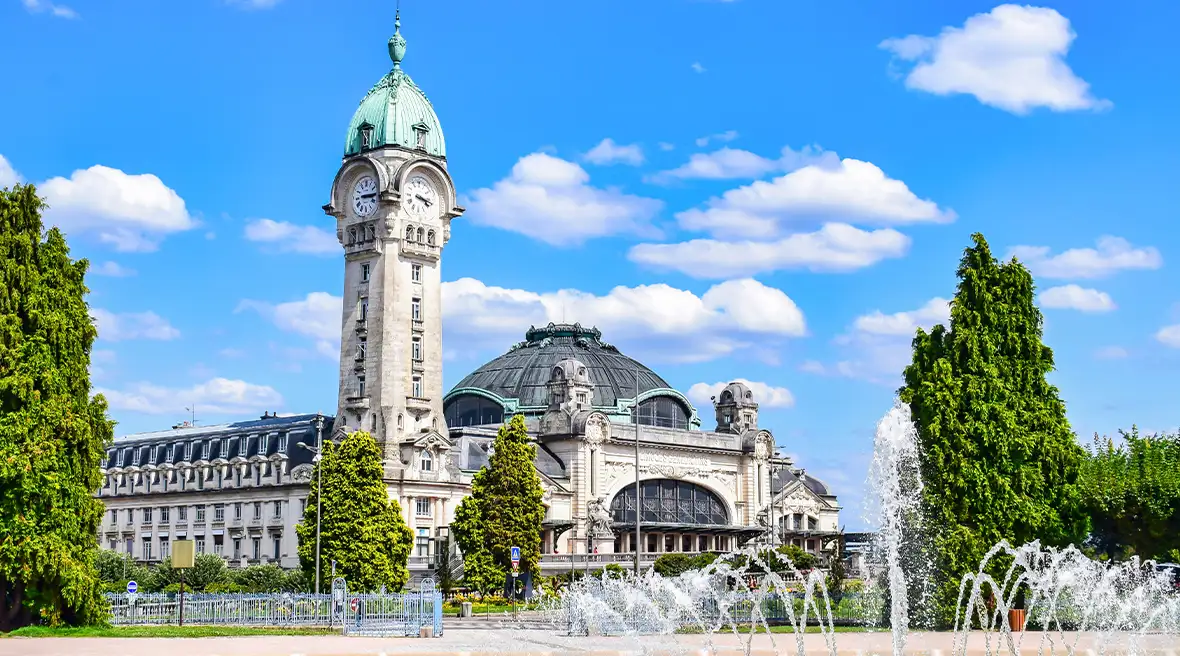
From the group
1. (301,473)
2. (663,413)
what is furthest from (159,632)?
(663,413)

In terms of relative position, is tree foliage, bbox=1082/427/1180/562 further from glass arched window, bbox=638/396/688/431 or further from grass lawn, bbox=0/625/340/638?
glass arched window, bbox=638/396/688/431

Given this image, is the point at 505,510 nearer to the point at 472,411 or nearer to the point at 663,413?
the point at 472,411

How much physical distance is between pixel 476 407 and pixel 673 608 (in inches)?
2791

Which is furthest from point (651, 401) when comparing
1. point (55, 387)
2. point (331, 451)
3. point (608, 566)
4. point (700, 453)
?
point (55, 387)

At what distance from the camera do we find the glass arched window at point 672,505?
371ft

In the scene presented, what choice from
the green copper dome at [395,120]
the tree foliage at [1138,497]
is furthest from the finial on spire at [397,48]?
the tree foliage at [1138,497]

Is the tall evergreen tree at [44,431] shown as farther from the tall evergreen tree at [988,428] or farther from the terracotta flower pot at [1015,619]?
the terracotta flower pot at [1015,619]

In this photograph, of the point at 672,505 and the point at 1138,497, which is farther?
the point at 672,505

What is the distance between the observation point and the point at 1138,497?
5100 centimetres

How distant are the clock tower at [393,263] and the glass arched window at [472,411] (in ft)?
73.9

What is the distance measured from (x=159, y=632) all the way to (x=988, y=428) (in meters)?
28.0

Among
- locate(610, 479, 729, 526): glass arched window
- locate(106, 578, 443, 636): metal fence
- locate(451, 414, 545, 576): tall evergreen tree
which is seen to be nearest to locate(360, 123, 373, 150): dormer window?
locate(451, 414, 545, 576): tall evergreen tree

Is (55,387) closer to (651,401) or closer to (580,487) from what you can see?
(580,487)

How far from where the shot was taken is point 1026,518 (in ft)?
159
